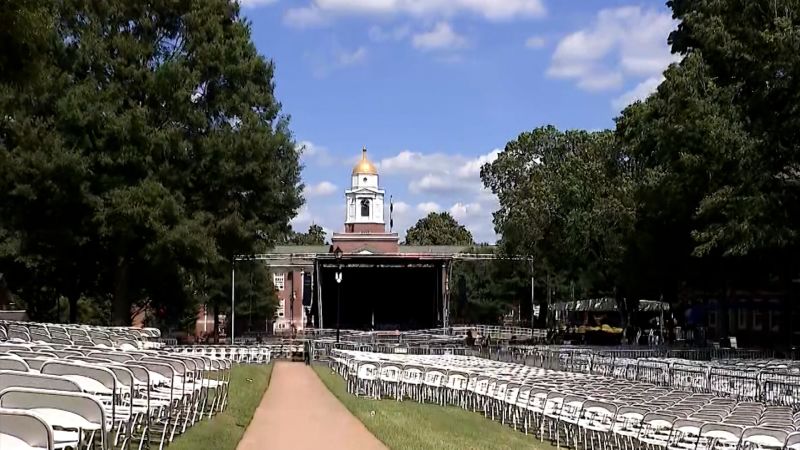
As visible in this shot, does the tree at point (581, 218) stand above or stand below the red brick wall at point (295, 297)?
above

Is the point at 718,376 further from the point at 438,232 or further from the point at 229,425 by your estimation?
the point at 438,232

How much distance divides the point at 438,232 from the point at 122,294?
96.2 meters

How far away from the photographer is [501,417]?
16422mm

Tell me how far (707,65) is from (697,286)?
14.3 metres

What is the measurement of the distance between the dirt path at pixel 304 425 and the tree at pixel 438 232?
10932cm

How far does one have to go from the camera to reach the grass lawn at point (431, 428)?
11.8 metres

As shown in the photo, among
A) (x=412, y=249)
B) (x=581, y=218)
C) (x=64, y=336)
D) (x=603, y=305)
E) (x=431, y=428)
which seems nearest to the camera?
(x=431, y=428)

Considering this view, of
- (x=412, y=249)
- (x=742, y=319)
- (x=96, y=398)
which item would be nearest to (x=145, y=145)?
(x=96, y=398)

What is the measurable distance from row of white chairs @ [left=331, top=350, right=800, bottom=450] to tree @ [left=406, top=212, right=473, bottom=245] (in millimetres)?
108081

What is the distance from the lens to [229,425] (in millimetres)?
12250

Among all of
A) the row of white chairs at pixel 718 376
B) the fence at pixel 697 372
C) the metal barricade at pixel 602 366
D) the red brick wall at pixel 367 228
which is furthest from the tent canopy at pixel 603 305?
the red brick wall at pixel 367 228

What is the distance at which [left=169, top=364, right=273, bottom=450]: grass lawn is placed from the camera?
10.1m

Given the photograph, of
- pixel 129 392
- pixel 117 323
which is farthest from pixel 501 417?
pixel 117 323

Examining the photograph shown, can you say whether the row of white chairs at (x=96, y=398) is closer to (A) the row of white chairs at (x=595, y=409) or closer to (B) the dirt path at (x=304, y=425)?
(B) the dirt path at (x=304, y=425)
